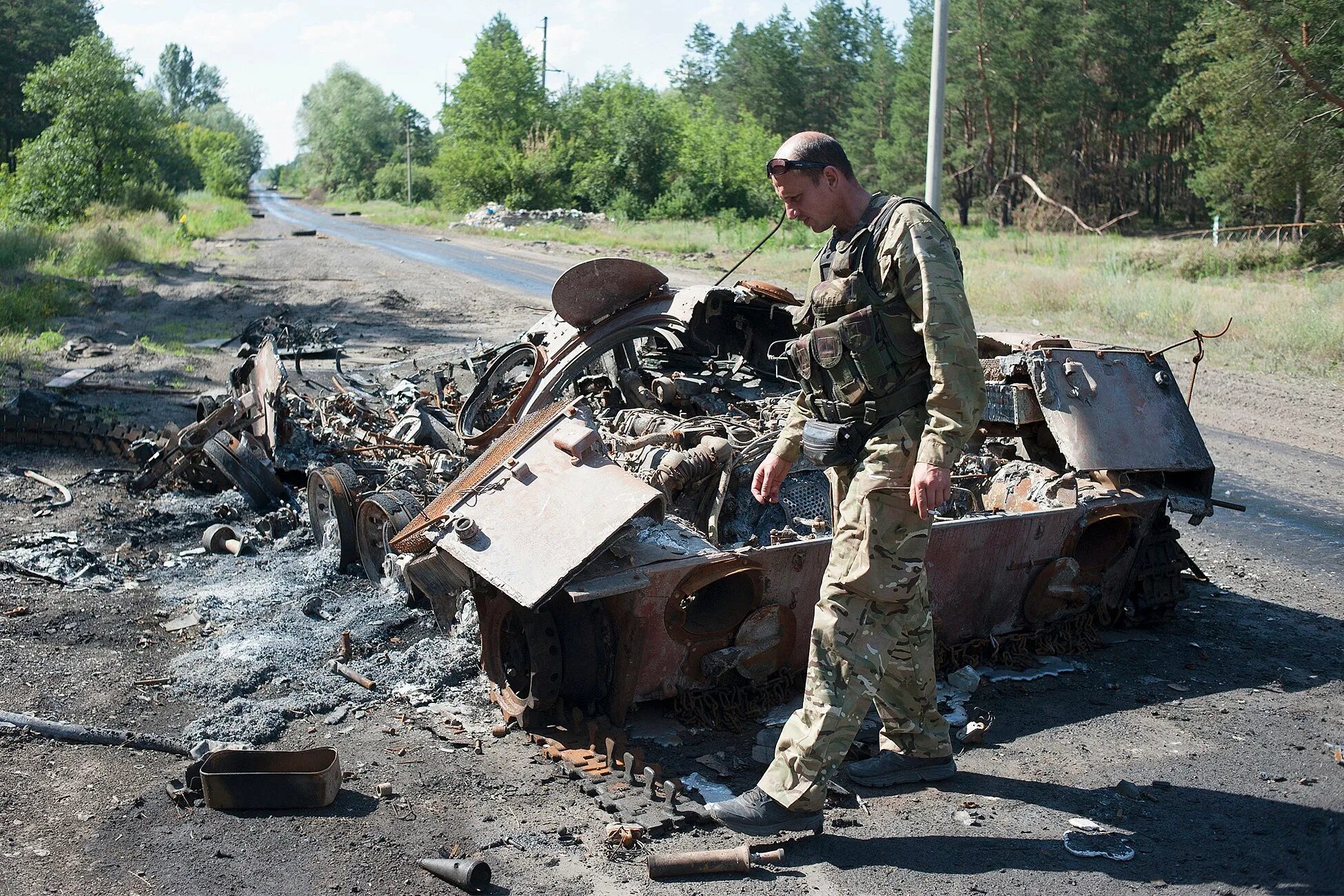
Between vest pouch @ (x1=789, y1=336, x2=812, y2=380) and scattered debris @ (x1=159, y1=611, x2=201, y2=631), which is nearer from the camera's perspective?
vest pouch @ (x1=789, y1=336, x2=812, y2=380)

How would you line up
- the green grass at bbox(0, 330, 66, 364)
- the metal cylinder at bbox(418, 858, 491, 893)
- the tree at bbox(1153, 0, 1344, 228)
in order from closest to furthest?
the metal cylinder at bbox(418, 858, 491, 893)
the green grass at bbox(0, 330, 66, 364)
the tree at bbox(1153, 0, 1344, 228)

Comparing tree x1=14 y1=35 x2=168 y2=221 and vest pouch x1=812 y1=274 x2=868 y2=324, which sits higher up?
tree x1=14 y1=35 x2=168 y2=221

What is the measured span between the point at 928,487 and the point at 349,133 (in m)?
93.4

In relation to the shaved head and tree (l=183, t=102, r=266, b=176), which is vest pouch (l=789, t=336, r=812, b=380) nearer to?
the shaved head

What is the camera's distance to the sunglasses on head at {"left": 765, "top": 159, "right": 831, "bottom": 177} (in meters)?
3.54

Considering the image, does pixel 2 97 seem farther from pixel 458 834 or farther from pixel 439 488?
pixel 458 834

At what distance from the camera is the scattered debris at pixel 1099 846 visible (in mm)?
3348

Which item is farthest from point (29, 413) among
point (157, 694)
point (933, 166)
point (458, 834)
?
point (933, 166)

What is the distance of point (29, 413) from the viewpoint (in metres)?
9.48

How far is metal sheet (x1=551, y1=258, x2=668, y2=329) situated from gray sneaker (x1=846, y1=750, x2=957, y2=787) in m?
2.95

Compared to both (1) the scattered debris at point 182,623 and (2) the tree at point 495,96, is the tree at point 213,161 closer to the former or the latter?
(2) the tree at point 495,96

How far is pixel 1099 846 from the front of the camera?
11.2ft

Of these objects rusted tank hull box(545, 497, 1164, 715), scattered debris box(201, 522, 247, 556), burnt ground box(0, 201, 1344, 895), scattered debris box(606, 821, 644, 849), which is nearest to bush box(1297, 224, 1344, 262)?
burnt ground box(0, 201, 1344, 895)

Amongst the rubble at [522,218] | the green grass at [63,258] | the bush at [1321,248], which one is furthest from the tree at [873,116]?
the green grass at [63,258]
